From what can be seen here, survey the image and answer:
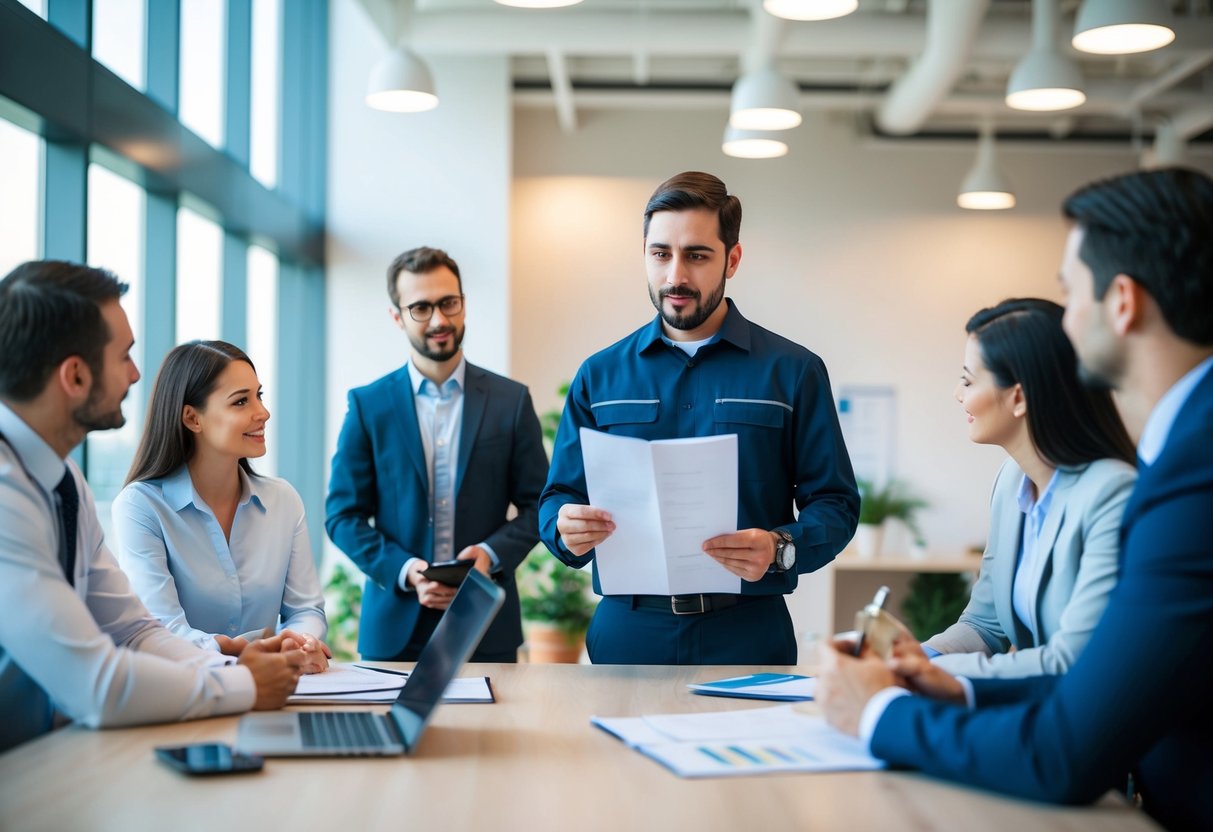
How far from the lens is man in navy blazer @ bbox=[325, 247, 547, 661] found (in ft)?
11.3

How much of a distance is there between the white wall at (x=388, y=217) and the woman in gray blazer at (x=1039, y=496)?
4.79 metres

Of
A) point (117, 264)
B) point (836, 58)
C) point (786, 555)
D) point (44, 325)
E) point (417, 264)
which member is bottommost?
point (786, 555)

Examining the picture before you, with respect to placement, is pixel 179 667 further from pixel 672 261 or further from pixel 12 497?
pixel 672 261

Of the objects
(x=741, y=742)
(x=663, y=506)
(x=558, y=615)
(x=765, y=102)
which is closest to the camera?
(x=741, y=742)

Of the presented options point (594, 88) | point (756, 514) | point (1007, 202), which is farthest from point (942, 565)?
point (756, 514)

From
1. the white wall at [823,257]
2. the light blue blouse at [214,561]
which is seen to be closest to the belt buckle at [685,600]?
the light blue blouse at [214,561]

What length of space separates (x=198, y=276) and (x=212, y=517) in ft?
9.78

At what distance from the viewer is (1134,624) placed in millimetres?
1439

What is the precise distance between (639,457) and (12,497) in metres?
1.10

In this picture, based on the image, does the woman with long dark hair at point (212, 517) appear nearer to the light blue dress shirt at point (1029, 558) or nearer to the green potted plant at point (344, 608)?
the light blue dress shirt at point (1029, 558)

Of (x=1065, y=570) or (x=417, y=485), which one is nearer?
(x=1065, y=570)

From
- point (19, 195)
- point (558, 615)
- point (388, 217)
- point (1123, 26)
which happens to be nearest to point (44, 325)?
point (19, 195)

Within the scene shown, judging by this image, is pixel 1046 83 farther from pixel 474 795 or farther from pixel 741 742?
pixel 474 795

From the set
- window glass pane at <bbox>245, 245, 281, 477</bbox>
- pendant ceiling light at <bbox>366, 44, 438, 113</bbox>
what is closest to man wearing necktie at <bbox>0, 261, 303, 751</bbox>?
pendant ceiling light at <bbox>366, 44, 438, 113</bbox>
